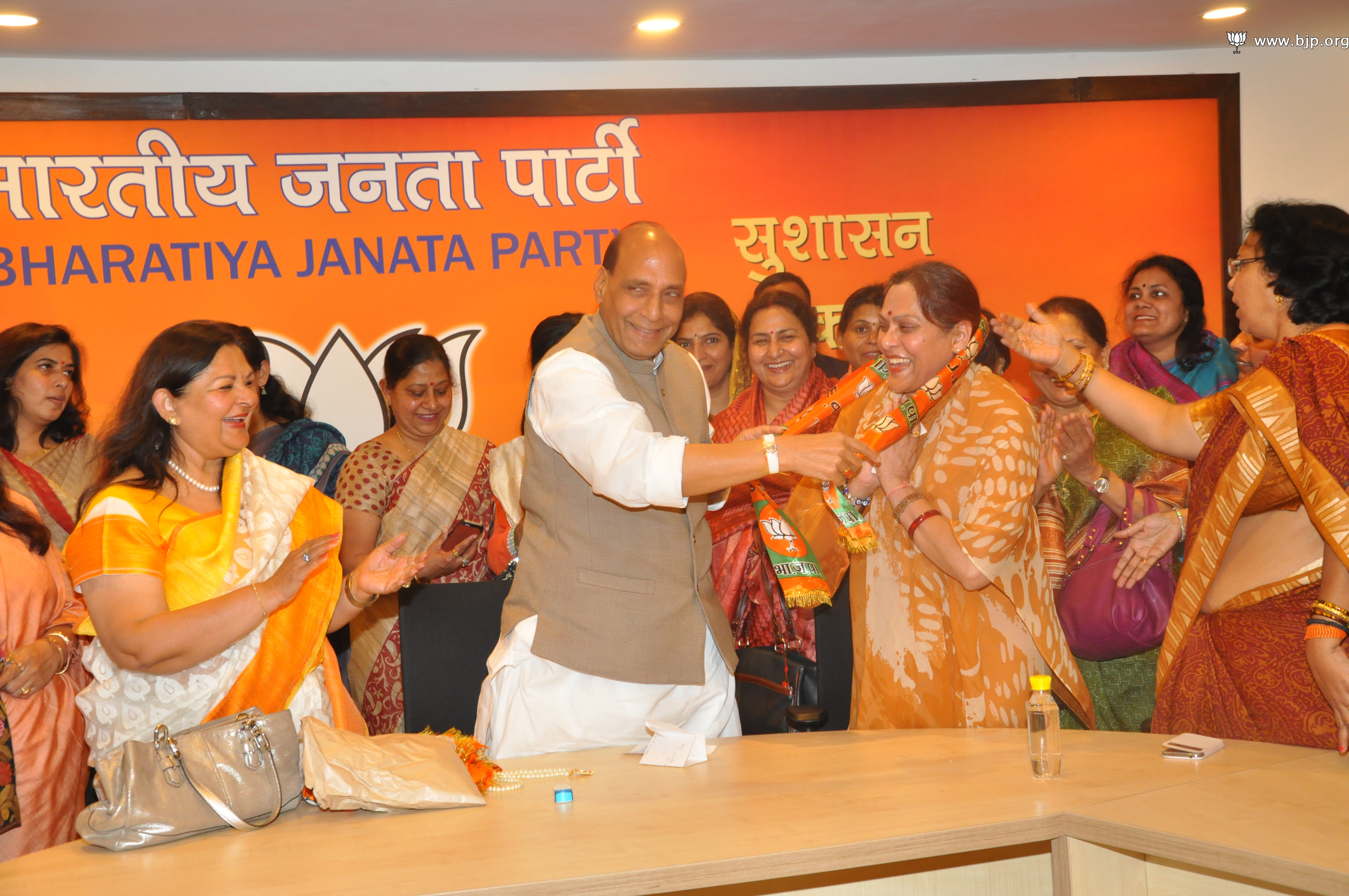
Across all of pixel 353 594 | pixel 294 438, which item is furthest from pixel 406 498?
pixel 353 594

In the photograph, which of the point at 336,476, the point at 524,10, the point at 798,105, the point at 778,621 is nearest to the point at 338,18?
the point at 524,10

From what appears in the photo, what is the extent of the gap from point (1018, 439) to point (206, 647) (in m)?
1.89

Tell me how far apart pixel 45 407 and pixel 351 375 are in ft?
4.24

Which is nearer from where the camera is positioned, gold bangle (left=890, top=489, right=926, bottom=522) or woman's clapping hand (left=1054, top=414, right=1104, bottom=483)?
gold bangle (left=890, top=489, right=926, bottom=522)

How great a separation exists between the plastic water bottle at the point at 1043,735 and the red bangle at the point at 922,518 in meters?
0.70

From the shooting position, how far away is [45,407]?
12.7 feet

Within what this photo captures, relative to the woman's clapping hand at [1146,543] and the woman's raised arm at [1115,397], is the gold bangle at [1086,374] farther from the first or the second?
the woman's clapping hand at [1146,543]

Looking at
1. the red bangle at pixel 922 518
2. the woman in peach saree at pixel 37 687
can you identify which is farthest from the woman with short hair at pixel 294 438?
the red bangle at pixel 922 518

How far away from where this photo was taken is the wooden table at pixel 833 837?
62.7 inches

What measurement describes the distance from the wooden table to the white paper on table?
4cm

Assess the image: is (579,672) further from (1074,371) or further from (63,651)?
(63,651)

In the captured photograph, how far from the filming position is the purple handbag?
10.2 feet

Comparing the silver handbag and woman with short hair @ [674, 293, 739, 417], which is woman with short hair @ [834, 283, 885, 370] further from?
the silver handbag

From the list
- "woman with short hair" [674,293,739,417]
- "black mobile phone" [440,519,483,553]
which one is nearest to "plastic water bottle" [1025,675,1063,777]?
"woman with short hair" [674,293,739,417]
